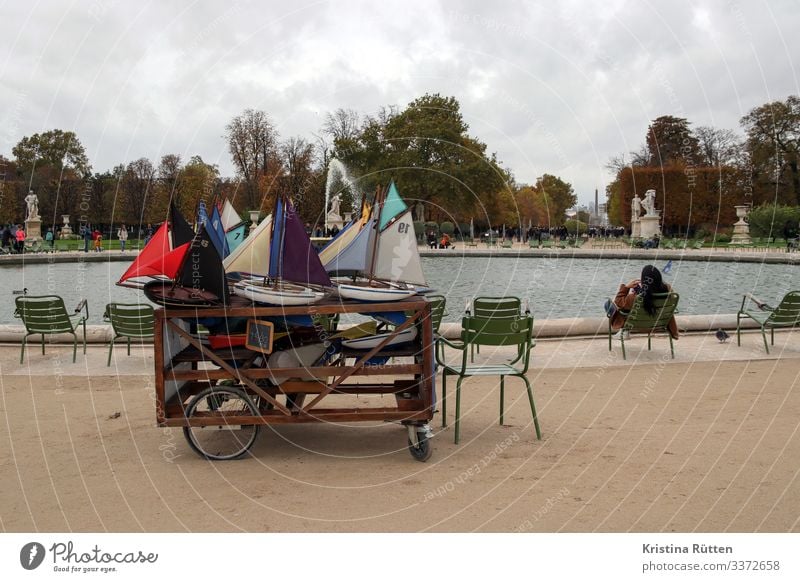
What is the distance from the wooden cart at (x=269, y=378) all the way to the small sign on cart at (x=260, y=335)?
0.22 feet

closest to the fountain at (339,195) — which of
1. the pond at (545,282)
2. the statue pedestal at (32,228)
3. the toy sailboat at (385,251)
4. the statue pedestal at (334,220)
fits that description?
the statue pedestal at (334,220)

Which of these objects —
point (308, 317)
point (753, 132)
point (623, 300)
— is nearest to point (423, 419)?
point (308, 317)

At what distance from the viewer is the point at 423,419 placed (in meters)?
5.77

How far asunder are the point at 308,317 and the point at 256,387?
625 millimetres

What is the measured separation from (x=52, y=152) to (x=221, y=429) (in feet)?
216

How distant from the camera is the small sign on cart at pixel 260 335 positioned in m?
5.70

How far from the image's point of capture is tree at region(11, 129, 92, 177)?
64250 millimetres

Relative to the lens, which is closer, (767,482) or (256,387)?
(767,482)

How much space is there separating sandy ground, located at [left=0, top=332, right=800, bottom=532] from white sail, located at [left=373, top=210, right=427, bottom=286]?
127 cm

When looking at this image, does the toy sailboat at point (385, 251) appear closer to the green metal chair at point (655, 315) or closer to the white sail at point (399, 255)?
the white sail at point (399, 255)

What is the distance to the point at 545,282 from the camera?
25.3m

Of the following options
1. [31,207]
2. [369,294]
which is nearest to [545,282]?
[369,294]

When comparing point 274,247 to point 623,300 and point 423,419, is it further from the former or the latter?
point 623,300

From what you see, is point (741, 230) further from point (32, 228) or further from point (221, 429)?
point (221, 429)
